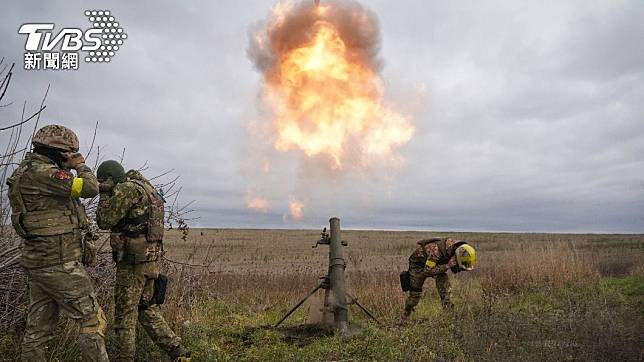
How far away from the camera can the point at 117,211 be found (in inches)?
202

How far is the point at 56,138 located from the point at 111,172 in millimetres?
991

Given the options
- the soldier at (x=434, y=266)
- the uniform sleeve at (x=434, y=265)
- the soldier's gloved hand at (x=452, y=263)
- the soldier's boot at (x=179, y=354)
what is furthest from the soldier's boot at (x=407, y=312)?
the soldier's boot at (x=179, y=354)

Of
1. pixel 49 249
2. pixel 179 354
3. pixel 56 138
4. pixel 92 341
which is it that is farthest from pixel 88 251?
pixel 179 354

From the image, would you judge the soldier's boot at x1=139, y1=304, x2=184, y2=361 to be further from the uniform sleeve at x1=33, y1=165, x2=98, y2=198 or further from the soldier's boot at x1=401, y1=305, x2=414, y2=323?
the soldier's boot at x1=401, y1=305, x2=414, y2=323

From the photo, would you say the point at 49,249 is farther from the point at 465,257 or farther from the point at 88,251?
the point at 465,257

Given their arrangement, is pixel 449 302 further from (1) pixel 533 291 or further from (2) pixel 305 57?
(2) pixel 305 57

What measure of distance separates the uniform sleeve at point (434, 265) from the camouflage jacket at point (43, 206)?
6.03m

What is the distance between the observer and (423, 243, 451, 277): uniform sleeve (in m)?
8.17

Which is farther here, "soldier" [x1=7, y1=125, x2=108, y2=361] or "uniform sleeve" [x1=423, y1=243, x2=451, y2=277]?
"uniform sleeve" [x1=423, y1=243, x2=451, y2=277]

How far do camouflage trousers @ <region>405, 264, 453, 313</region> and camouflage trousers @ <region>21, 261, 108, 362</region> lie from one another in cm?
571

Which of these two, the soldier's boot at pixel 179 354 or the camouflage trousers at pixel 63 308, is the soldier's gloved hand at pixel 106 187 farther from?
the soldier's boot at pixel 179 354

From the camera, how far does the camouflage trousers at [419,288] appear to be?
8359 millimetres

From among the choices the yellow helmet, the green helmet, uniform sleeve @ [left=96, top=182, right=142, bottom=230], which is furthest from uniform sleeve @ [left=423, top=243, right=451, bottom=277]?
the green helmet

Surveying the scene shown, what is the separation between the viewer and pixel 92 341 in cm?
434
